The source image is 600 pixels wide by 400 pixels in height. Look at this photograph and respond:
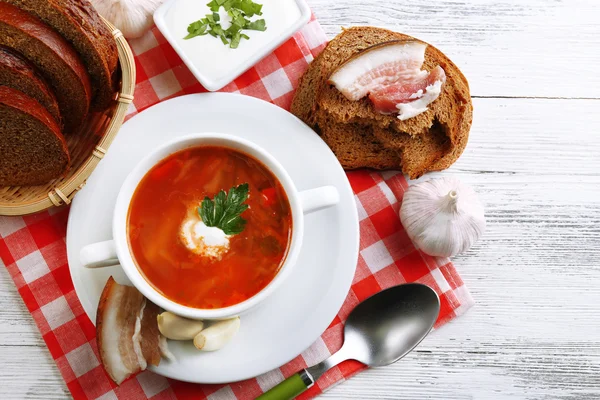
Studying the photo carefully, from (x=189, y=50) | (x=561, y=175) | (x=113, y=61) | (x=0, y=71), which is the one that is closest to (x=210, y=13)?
(x=189, y=50)

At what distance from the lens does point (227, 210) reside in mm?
2006

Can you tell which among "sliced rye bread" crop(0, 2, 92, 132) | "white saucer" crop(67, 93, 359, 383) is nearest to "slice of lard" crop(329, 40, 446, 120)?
"white saucer" crop(67, 93, 359, 383)

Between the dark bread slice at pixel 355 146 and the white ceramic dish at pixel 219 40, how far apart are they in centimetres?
43

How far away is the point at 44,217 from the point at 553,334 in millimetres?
2352

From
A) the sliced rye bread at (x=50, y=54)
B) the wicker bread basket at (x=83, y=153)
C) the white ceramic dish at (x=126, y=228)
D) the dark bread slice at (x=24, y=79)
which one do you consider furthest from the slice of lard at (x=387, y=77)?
the dark bread slice at (x=24, y=79)

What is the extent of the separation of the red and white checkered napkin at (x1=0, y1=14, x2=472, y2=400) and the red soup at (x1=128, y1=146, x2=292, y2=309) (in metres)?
0.57

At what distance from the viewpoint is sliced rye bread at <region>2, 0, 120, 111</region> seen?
6.61ft

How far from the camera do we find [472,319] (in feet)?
8.70

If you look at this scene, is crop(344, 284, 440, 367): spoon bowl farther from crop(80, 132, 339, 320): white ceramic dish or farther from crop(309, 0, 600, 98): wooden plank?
crop(309, 0, 600, 98): wooden plank

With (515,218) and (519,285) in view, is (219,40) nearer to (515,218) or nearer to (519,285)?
(515,218)

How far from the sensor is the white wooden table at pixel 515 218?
8.52ft

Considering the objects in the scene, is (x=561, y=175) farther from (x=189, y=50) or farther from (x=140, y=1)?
(x=140, y=1)

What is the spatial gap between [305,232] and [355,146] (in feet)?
1.63

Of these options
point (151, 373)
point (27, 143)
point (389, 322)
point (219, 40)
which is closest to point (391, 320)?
point (389, 322)
